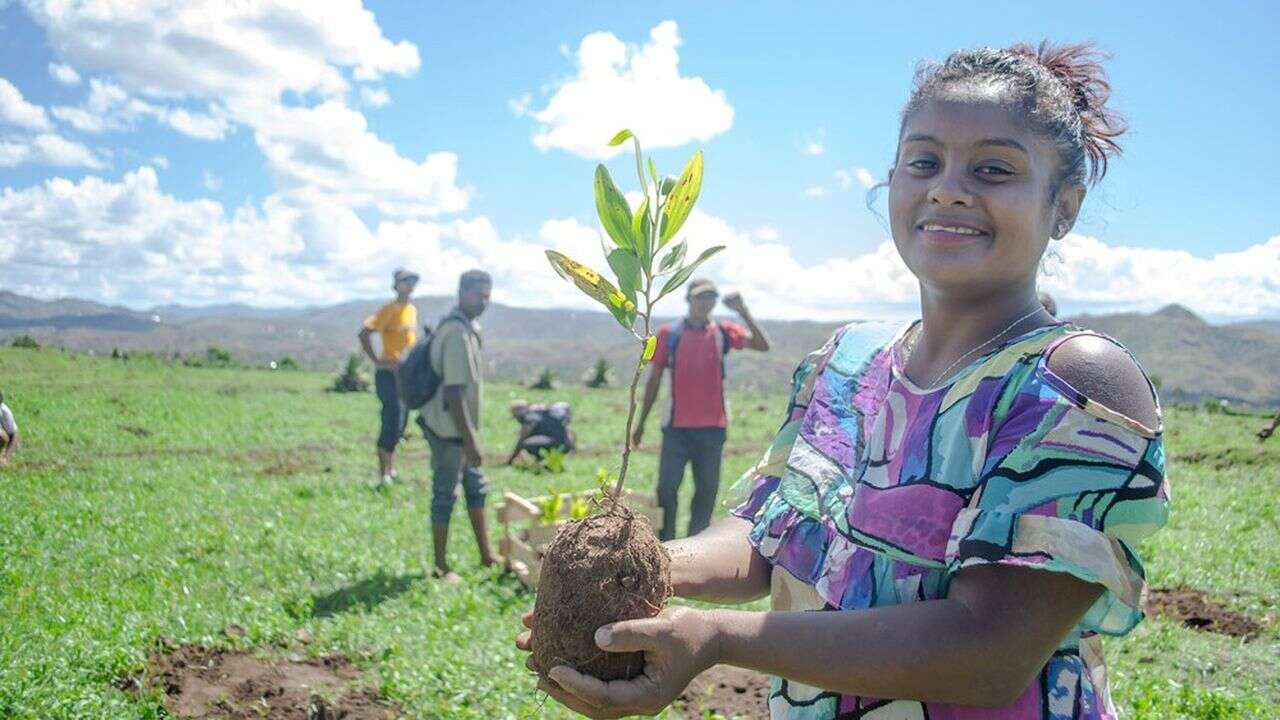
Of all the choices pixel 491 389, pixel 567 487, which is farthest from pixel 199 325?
pixel 567 487

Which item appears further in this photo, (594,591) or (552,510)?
(552,510)

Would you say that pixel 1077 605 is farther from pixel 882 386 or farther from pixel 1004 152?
pixel 1004 152

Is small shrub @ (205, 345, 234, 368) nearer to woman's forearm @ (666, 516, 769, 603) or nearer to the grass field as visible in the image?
the grass field

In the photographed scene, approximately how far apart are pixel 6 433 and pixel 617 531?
221 inches

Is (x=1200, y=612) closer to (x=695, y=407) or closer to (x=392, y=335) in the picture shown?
(x=695, y=407)

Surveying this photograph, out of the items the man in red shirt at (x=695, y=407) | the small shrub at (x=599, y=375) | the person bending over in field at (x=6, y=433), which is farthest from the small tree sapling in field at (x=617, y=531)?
the small shrub at (x=599, y=375)

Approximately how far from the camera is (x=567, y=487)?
9.05 meters

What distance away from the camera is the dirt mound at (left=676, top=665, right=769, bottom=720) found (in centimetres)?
397

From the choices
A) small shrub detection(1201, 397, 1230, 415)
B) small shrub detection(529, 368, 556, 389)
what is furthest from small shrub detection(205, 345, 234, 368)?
small shrub detection(1201, 397, 1230, 415)

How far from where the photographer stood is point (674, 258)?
5.40 feet

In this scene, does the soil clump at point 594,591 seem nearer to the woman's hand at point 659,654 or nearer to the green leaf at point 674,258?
the woman's hand at point 659,654

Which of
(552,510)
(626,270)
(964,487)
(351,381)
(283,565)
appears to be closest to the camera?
(964,487)

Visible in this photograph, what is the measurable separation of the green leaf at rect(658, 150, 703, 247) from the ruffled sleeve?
75cm

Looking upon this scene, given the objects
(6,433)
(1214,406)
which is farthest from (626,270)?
(1214,406)
